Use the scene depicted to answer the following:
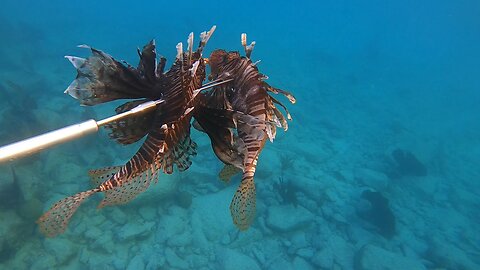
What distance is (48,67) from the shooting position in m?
17.6

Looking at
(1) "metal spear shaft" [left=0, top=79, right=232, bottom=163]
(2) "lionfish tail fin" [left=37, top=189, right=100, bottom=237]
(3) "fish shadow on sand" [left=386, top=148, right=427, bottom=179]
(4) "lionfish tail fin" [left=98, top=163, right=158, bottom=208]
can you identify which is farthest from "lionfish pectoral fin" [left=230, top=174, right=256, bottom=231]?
(3) "fish shadow on sand" [left=386, top=148, right=427, bottom=179]

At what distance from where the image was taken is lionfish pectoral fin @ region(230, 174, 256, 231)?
2201mm

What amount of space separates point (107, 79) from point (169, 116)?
0.48 m

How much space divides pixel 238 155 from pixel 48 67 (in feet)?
62.5

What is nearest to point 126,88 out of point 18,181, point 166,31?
point 18,181

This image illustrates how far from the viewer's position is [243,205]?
7.39 feet

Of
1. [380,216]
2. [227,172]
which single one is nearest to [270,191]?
[380,216]

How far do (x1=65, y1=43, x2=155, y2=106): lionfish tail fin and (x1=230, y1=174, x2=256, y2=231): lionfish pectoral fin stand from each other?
90 centimetres

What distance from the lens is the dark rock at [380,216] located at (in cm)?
1074

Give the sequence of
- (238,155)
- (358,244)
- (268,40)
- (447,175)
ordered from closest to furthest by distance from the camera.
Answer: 1. (238,155)
2. (358,244)
3. (447,175)
4. (268,40)

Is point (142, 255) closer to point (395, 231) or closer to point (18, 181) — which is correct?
point (18, 181)

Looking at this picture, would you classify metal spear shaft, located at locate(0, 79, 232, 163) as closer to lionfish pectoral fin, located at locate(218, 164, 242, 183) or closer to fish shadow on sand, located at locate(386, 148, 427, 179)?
lionfish pectoral fin, located at locate(218, 164, 242, 183)

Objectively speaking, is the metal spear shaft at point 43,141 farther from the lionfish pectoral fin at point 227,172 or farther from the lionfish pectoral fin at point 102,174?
the lionfish pectoral fin at point 227,172

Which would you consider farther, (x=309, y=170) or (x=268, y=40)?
(x=268, y=40)
